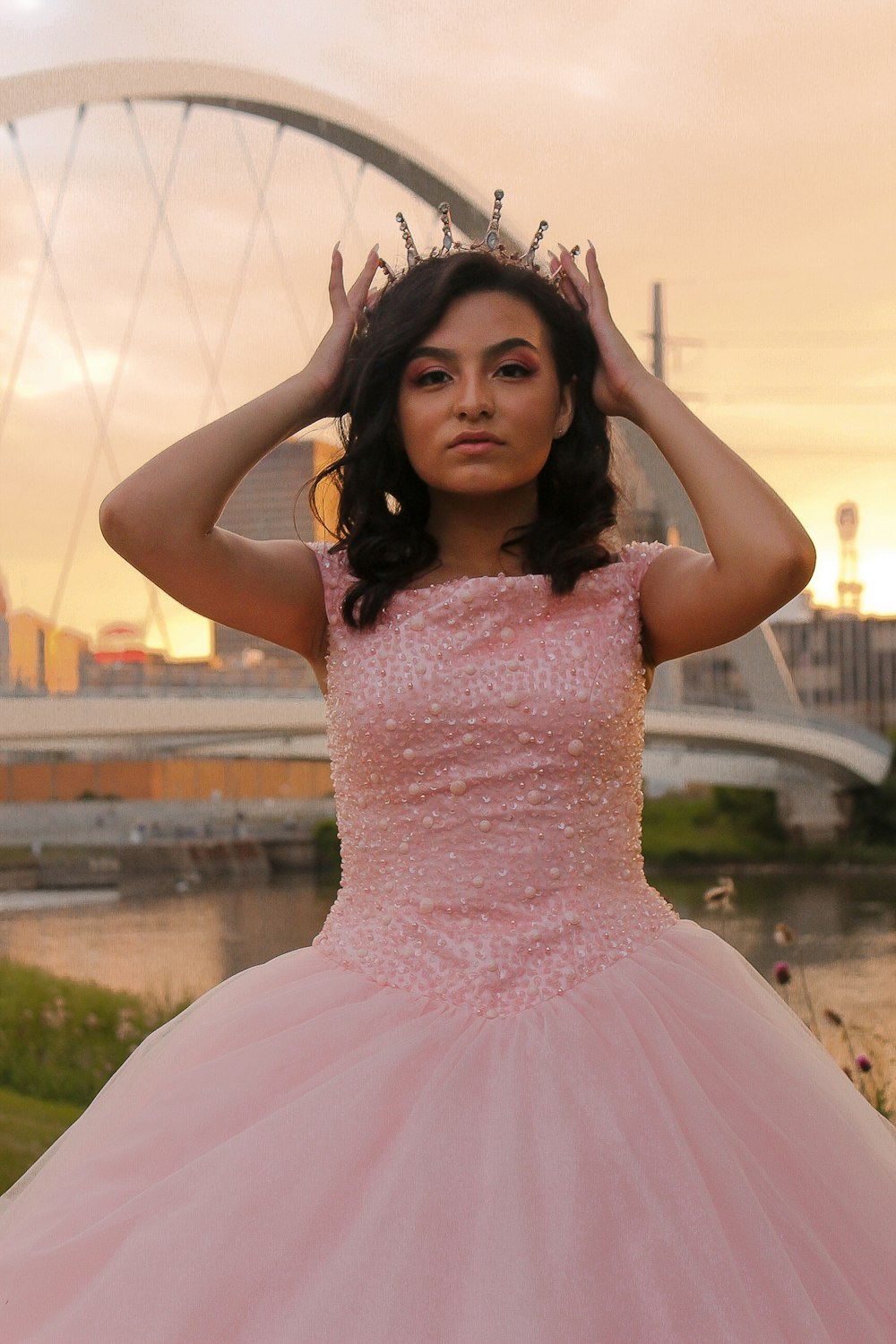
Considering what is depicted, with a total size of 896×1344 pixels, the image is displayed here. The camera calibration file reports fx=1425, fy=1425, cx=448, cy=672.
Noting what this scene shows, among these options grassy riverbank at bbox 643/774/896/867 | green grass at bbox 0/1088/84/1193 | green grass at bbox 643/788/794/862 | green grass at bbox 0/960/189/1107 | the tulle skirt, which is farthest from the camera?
green grass at bbox 643/788/794/862

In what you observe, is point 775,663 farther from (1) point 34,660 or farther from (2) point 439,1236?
(2) point 439,1236

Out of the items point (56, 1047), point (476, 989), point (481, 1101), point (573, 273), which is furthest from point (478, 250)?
point (56, 1047)

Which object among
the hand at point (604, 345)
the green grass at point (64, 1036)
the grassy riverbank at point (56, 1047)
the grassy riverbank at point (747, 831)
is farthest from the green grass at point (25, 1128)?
the grassy riverbank at point (747, 831)

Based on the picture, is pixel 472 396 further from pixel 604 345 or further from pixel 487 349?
pixel 604 345

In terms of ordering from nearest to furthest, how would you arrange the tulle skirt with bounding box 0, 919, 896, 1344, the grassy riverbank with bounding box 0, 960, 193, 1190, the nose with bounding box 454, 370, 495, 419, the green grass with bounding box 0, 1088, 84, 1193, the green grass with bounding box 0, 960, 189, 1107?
the tulle skirt with bounding box 0, 919, 896, 1344 < the nose with bounding box 454, 370, 495, 419 < the green grass with bounding box 0, 1088, 84, 1193 < the grassy riverbank with bounding box 0, 960, 193, 1190 < the green grass with bounding box 0, 960, 189, 1107

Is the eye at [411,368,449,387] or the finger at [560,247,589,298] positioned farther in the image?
the finger at [560,247,589,298]

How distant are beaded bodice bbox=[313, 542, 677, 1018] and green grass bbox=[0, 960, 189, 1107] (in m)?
4.78

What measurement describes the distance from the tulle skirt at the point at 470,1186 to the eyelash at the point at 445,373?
0.69 metres

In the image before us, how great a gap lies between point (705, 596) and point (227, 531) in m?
0.57

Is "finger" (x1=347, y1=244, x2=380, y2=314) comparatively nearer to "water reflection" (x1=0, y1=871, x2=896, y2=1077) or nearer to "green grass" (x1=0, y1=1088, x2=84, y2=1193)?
"green grass" (x1=0, y1=1088, x2=84, y2=1193)

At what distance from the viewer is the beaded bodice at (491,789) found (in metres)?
1.54

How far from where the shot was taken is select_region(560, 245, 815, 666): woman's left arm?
5.18 feet

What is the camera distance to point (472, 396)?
1664mm

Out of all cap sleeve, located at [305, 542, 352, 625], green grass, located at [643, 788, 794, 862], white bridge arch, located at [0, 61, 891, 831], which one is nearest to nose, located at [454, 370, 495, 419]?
cap sleeve, located at [305, 542, 352, 625]
